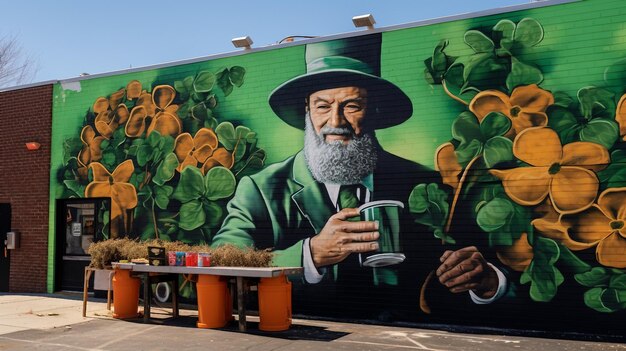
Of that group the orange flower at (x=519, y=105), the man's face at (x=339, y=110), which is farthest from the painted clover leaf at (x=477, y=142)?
the man's face at (x=339, y=110)

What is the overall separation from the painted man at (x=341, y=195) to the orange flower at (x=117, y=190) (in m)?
3.08

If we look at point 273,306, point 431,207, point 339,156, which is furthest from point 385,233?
point 273,306

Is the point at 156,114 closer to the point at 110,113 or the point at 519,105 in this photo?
the point at 110,113

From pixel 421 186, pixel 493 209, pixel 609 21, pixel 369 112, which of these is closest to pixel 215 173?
pixel 369 112

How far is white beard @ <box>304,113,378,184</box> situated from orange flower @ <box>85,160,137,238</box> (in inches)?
187

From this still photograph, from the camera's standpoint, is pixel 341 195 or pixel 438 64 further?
pixel 341 195

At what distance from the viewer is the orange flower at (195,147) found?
13.5 meters

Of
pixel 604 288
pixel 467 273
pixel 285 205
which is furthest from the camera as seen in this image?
pixel 285 205

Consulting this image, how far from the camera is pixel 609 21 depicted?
10.1m

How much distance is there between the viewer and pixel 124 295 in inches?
469

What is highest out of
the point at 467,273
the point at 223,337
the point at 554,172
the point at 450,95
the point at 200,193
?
the point at 450,95

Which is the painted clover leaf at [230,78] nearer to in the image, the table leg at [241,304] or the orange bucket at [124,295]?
the orange bucket at [124,295]

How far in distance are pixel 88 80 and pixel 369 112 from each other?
25.5 ft

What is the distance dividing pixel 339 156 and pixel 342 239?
1.64m
